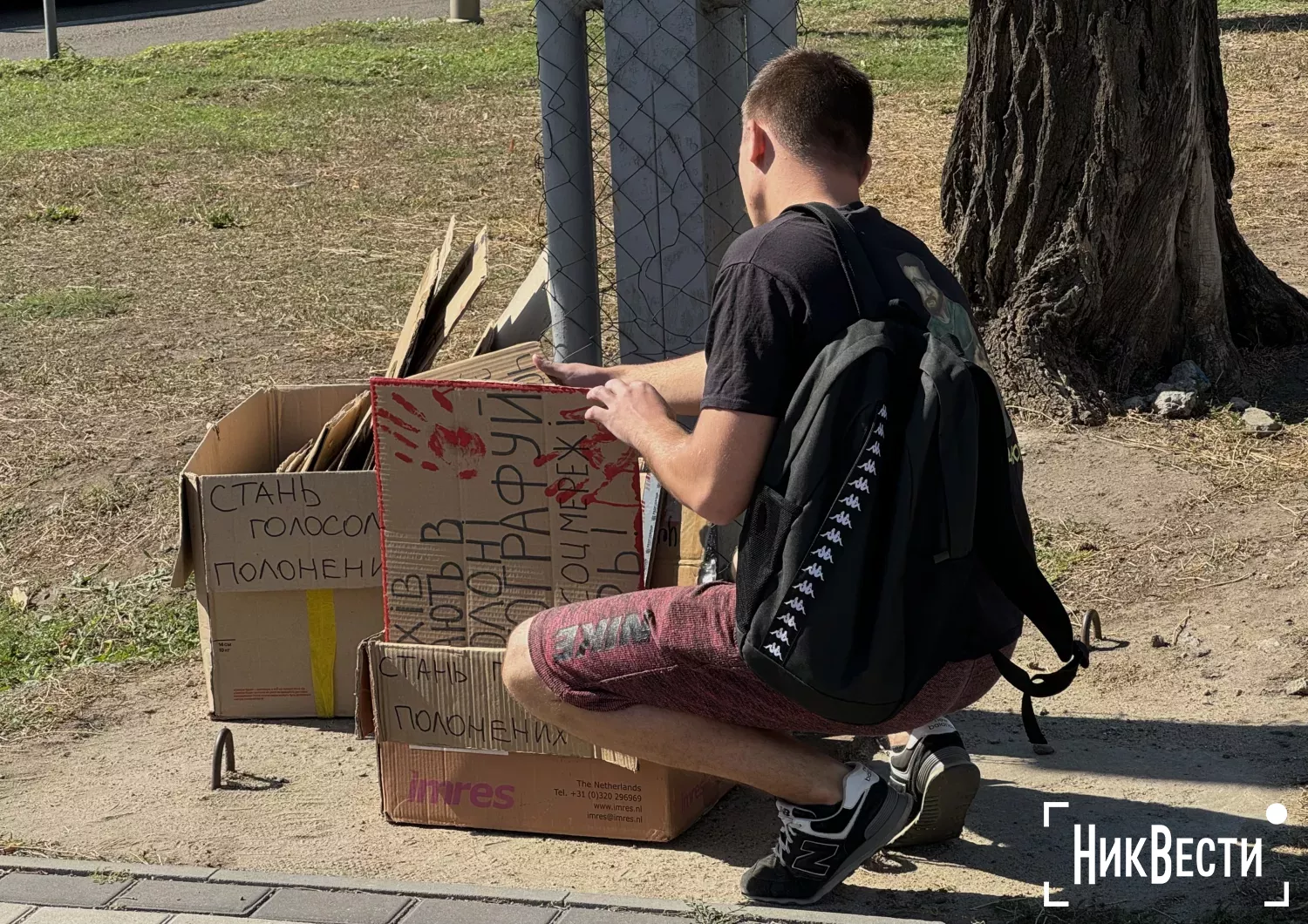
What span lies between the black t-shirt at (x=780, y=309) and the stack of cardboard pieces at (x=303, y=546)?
118 cm

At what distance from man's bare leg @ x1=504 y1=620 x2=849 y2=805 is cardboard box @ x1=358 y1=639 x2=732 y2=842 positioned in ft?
0.91

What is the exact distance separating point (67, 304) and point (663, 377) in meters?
5.43

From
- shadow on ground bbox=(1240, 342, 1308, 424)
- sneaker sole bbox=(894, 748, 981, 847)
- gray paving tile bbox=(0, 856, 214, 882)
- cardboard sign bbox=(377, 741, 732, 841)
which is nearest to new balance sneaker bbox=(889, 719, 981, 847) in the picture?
sneaker sole bbox=(894, 748, 981, 847)

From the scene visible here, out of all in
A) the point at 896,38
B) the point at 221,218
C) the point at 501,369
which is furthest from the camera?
the point at 896,38

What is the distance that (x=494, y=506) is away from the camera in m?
3.31

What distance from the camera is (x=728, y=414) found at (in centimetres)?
265

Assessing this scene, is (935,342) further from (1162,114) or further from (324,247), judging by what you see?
(324,247)

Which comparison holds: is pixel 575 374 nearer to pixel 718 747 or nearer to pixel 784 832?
pixel 718 747

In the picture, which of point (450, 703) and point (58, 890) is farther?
point (450, 703)

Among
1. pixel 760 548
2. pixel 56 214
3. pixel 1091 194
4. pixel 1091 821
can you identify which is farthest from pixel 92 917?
pixel 56 214

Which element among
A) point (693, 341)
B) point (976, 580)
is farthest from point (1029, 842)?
point (693, 341)

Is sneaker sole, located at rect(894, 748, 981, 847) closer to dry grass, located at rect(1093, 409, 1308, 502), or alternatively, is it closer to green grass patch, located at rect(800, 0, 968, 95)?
dry grass, located at rect(1093, 409, 1308, 502)

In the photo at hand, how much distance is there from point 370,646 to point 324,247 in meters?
5.78

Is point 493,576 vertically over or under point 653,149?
under
